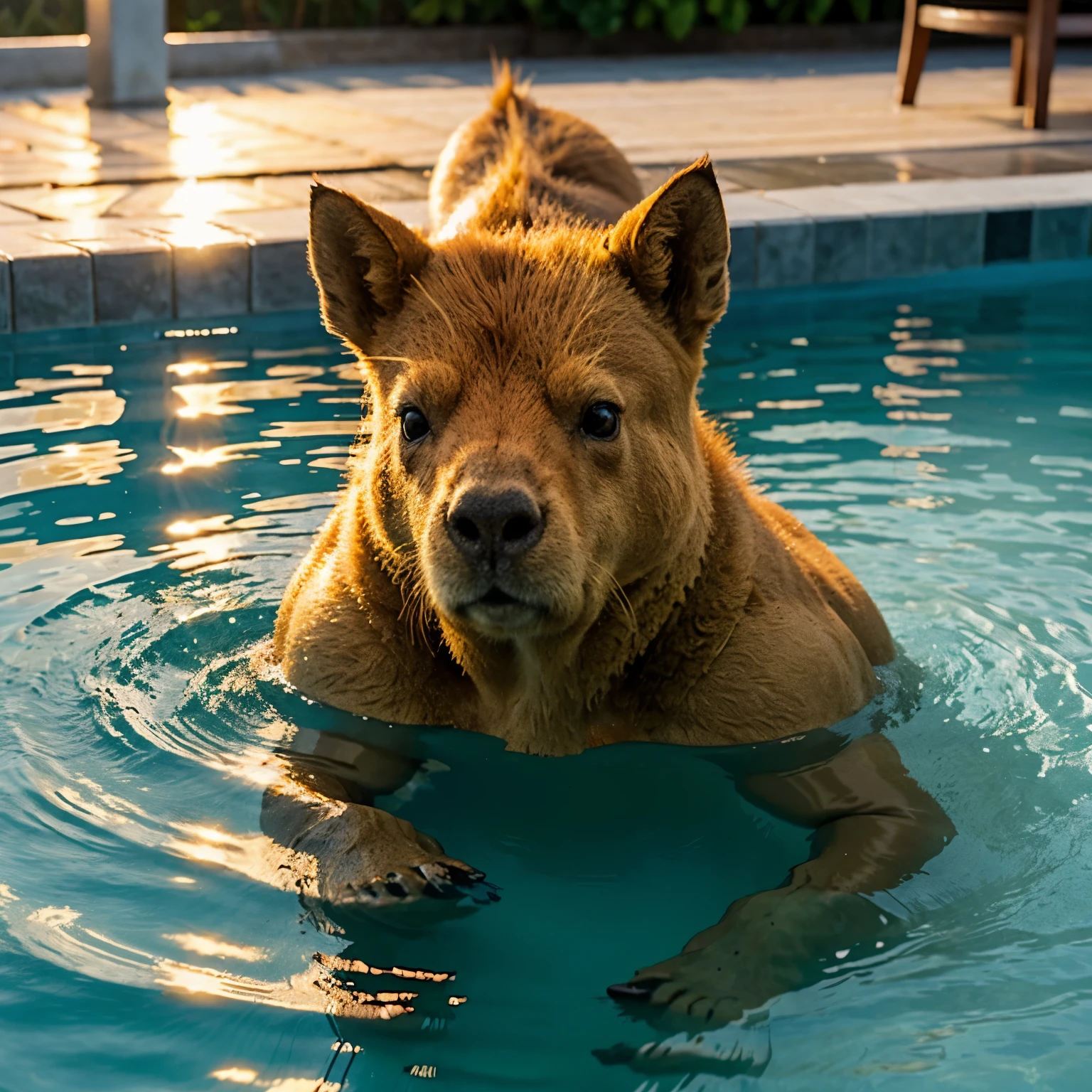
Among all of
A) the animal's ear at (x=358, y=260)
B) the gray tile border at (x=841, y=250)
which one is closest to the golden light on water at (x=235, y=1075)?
the animal's ear at (x=358, y=260)

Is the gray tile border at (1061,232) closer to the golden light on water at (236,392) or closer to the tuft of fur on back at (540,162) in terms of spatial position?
the tuft of fur on back at (540,162)

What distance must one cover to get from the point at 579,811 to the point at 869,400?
406 cm

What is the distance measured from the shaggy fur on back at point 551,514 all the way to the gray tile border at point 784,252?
4594mm

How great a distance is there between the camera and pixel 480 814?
4.18 metres

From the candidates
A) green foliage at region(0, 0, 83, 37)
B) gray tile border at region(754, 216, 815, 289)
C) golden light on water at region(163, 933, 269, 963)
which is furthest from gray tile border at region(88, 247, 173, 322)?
green foliage at region(0, 0, 83, 37)

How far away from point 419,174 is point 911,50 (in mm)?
5388

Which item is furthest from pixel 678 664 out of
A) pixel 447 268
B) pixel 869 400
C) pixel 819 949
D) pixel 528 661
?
pixel 869 400

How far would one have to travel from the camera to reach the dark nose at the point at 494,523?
10.2 feet

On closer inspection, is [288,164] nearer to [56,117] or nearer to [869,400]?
[56,117]

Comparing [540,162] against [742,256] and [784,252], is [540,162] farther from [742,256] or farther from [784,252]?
[784,252]

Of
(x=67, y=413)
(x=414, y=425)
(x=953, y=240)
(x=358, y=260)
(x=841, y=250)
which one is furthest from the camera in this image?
(x=953, y=240)

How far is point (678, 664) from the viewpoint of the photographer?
13.1 ft

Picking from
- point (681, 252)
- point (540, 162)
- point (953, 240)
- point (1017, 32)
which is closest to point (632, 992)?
point (681, 252)

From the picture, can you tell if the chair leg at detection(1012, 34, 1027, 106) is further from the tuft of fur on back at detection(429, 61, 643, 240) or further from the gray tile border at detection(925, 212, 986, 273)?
the tuft of fur on back at detection(429, 61, 643, 240)
